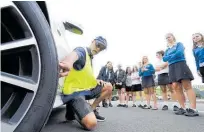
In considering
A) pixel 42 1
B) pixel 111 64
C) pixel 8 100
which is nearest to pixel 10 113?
pixel 8 100

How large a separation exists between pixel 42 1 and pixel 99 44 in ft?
6.19

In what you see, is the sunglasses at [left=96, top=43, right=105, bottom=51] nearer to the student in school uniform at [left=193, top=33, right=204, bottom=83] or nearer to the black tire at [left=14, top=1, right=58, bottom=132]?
the black tire at [left=14, top=1, right=58, bottom=132]

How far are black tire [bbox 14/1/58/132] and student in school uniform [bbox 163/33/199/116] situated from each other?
12.2ft

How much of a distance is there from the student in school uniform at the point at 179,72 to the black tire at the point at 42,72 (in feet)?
12.2

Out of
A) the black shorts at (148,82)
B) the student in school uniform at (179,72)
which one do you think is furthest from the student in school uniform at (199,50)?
the black shorts at (148,82)

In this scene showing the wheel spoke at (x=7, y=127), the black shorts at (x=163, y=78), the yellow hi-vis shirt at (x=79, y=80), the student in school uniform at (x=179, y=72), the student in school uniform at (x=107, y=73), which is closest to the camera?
the wheel spoke at (x=7, y=127)

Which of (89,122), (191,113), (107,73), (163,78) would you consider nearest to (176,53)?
(191,113)

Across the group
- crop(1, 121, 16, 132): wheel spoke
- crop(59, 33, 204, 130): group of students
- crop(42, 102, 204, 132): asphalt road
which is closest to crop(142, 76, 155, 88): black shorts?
crop(59, 33, 204, 130): group of students

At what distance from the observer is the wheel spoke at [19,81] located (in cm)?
163

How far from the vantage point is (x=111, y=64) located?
9.53m

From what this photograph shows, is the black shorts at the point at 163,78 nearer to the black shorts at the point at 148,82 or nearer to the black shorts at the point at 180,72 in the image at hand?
the black shorts at the point at 148,82

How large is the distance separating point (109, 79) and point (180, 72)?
4216mm

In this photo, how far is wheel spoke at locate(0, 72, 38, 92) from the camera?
5.36 ft

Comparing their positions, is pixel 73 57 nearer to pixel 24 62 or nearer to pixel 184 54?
pixel 24 62
